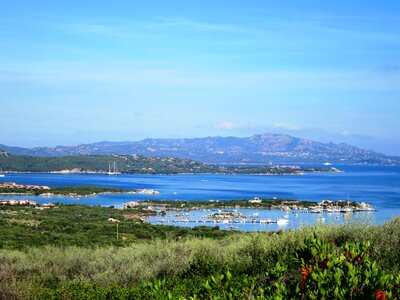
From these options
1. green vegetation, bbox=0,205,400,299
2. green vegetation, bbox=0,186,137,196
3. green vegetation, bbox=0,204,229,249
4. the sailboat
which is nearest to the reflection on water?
green vegetation, bbox=0,204,229,249

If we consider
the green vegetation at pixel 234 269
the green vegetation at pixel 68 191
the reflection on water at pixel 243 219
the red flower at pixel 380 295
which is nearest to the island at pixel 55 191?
the green vegetation at pixel 68 191

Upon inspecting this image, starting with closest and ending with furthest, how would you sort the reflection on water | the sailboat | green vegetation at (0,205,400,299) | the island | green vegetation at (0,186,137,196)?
1. green vegetation at (0,205,400,299)
2. the reflection on water
3. green vegetation at (0,186,137,196)
4. the island
5. the sailboat

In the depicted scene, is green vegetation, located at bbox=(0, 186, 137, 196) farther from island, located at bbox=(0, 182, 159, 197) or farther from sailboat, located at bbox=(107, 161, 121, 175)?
sailboat, located at bbox=(107, 161, 121, 175)

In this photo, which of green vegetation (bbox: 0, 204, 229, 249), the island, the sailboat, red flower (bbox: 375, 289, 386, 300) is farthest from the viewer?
the sailboat

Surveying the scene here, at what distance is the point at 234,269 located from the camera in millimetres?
9188

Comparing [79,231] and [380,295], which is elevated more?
[380,295]

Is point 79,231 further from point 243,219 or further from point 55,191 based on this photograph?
point 55,191

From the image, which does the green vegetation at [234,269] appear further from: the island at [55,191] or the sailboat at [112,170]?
the sailboat at [112,170]

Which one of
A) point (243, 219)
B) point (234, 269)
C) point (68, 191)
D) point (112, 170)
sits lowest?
point (243, 219)

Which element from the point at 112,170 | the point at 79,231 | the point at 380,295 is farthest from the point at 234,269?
the point at 112,170

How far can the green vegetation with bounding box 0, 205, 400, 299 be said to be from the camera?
4020 millimetres

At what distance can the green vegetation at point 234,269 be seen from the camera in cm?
402

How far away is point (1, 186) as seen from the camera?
96.8 metres

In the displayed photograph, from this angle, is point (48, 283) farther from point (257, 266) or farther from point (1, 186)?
point (1, 186)
